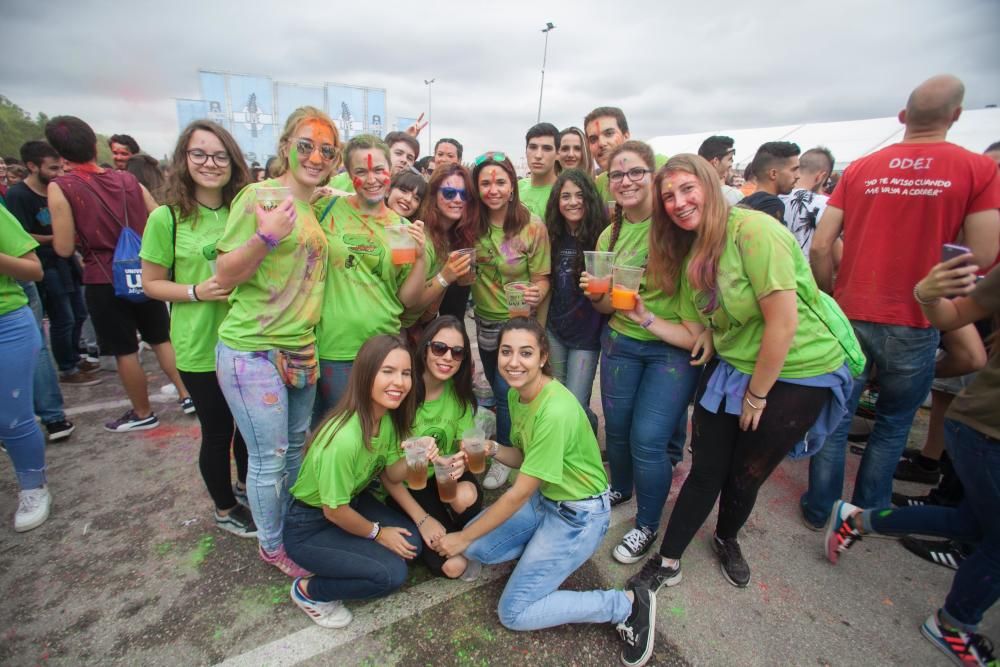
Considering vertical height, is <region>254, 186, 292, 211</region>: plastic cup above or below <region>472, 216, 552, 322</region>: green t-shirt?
above

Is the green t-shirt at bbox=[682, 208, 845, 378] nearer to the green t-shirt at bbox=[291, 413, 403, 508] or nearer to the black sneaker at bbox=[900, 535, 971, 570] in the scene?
the black sneaker at bbox=[900, 535, 971, 570]

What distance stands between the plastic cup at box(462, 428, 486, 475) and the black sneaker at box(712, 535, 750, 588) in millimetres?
1482

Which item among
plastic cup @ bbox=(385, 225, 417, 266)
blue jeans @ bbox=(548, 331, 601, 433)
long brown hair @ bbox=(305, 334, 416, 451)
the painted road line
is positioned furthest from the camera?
blue jeans @ bbox=(548, 331, 601, 433)

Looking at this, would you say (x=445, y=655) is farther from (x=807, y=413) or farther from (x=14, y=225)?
(x=14, y=225)

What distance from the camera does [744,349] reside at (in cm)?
212

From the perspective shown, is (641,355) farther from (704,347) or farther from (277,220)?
(277,220)

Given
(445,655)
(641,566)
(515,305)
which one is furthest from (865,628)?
(515,305)

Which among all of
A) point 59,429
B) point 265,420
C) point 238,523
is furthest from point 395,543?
point 59,429

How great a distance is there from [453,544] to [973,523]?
2.50 metres

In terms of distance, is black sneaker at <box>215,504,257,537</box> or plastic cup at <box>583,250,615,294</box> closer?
plastic cup at <box>583,250,615,294</box>

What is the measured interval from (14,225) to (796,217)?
5535mm

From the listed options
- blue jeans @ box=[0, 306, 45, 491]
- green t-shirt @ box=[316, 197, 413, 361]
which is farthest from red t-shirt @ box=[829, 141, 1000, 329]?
blue jeans @ box=[0, 306, 45, 491]

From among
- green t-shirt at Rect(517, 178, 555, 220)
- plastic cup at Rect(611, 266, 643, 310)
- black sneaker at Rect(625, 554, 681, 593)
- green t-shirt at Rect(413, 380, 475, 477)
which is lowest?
black sneaker at Rect(625, 554, 681, 593)

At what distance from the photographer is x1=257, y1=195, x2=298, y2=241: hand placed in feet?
6.46
